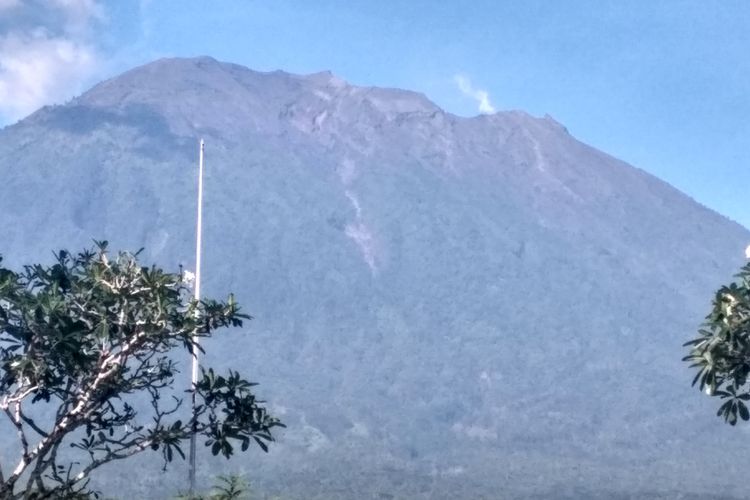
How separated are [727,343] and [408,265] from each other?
122 meters

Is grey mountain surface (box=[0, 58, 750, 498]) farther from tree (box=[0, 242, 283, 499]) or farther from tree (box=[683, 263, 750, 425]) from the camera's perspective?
tree (box=[683, 263, 750, 425])

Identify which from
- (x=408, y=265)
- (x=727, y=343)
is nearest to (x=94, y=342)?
(x=727, y=343)

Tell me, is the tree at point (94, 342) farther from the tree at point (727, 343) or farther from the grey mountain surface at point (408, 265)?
the grey mountain surface at point (408, 265)

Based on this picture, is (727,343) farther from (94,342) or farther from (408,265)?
(408,265)

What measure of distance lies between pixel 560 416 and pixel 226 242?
4737 centimetres

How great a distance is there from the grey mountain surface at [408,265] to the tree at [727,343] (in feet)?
186

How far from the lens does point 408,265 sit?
440 ft

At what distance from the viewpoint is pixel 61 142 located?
479 feet

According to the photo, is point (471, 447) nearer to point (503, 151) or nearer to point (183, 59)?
point (503, 151)

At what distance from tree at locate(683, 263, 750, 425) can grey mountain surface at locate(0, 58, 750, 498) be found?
56784 millimetres

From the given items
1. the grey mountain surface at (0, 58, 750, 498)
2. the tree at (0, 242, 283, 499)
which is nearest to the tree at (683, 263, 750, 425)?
the tree at (0, 242, 283, 499)

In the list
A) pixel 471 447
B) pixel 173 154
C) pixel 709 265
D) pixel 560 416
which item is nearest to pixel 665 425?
pixel 560 416

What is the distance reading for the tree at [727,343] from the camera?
12.0 metres

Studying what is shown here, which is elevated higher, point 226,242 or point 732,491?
point 226,242
